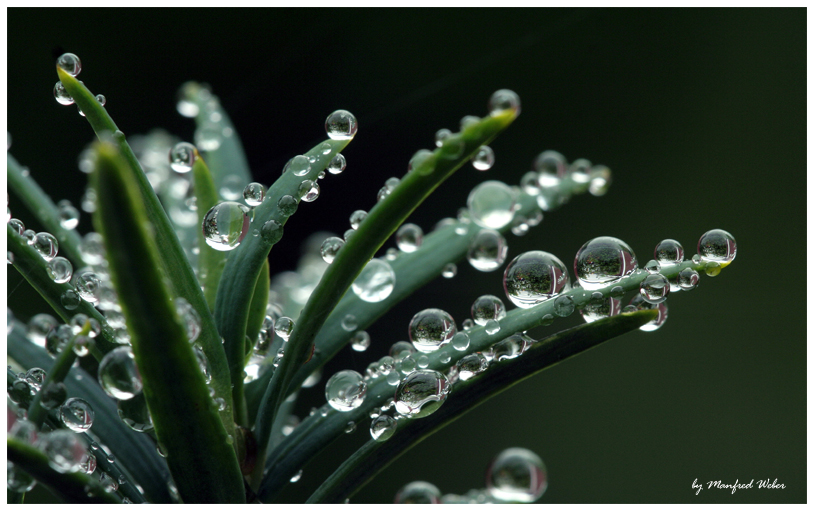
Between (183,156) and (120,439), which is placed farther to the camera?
(183,156)

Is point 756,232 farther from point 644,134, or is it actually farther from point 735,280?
point 644,134

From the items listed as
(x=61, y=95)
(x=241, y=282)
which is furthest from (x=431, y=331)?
(x=61, y=95)

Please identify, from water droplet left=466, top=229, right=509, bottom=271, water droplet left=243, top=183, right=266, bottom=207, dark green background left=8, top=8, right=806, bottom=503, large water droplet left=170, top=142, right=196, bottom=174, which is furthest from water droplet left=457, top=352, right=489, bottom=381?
dark green background left=8, top=8, right=806, bottom=503

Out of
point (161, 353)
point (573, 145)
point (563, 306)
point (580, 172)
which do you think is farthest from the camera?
point (573, 145)

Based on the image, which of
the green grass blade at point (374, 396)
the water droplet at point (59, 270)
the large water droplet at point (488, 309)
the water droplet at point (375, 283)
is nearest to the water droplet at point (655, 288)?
the green grass blade at point (374, 396)

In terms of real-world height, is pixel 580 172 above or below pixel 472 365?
above

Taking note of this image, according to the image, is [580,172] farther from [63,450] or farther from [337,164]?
[63,450]

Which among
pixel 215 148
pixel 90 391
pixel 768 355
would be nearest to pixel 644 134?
pixel 768 355
